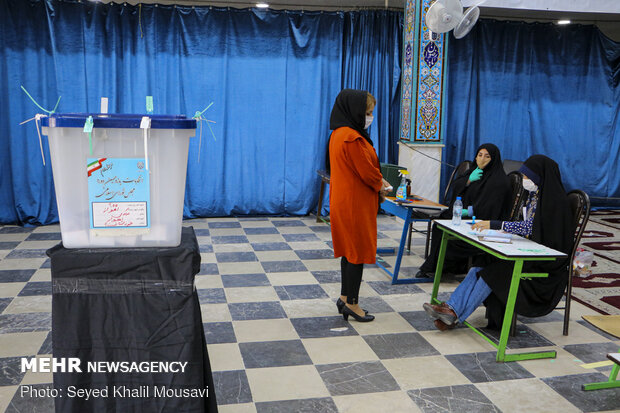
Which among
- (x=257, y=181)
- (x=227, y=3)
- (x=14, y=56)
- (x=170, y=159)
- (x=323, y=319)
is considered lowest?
(x=323, y=319)

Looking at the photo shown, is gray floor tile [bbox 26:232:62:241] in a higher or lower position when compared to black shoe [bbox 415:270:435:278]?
lower

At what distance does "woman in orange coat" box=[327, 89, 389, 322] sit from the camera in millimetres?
3096

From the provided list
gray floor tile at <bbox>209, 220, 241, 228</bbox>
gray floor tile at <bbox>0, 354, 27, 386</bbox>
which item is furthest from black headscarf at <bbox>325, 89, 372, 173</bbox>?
gray floor tile at <bbox>209, 220, 241, 228</bbox>

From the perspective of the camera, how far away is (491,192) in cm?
397

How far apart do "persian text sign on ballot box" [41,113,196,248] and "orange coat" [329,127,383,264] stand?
172cm

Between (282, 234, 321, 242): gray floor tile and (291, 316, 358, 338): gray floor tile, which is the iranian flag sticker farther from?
(282, 234, 321, 242): gray floor tile

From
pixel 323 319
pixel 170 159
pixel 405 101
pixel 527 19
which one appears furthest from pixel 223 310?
pixel 527 19

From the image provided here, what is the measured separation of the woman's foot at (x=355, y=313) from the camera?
11.0ft

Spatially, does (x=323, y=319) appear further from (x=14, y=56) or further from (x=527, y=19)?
(x=527, y=19)

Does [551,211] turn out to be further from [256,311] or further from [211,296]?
[211,296]

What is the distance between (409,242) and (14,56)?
4.27m

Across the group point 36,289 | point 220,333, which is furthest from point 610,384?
point 36,289

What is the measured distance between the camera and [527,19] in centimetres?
693

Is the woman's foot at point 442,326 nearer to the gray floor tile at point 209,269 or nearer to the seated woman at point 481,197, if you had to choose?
the seated woman at point 481,197
